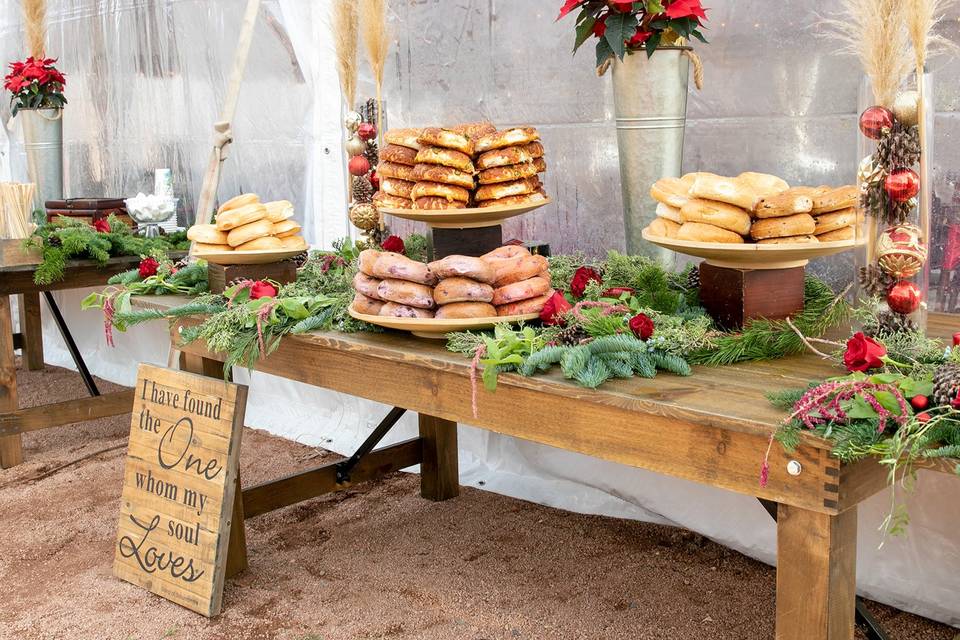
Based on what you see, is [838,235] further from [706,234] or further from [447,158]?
[447,158]

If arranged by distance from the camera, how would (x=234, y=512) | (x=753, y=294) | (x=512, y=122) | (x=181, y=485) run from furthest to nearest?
(x=512, y=122) < (x=234, y=512) < (x=181, y=485) < (x=753, y=294)

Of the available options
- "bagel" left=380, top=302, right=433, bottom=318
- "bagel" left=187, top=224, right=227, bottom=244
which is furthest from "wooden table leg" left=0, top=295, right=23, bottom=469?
"bagel" left=380, top=302, right=433, bottom=318

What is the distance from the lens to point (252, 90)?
3.93 meters

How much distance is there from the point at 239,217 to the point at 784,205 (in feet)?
4.13

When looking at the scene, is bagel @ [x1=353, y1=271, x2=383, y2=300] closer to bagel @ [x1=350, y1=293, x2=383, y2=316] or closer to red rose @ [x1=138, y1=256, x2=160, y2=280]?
bagel @ [x1=350, y1=293, x2=383, y2=316]

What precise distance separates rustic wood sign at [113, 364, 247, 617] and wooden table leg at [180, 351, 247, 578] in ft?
0.22

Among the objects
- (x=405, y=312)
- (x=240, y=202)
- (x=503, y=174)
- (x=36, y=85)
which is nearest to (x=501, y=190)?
(x=503, y=174)

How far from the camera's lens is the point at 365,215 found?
240 cm

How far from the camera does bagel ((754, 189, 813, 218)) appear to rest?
5.32 feet

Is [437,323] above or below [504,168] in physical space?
below

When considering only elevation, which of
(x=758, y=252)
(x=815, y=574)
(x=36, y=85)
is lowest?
(x=815, y=574)

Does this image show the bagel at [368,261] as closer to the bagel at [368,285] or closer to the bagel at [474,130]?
the bagel at [368,285]

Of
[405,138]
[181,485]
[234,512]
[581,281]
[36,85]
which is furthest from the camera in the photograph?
[36,85]

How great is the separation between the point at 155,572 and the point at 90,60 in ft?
11.3
